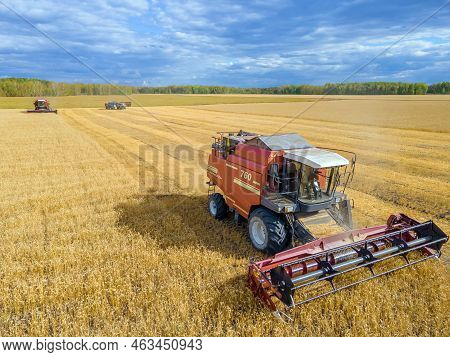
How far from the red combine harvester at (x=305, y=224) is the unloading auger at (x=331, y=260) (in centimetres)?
1

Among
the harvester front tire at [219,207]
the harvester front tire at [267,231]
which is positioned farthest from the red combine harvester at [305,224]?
the harvester front tire at [219,207]

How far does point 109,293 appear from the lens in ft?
16.6

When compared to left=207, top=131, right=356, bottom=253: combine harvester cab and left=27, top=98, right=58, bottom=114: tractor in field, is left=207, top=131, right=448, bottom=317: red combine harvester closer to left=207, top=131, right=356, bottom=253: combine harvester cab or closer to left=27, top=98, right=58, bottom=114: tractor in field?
left=207, top=131, right=356, bottom=253: combine harvester cab

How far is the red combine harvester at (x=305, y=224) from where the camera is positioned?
5074 millimetres

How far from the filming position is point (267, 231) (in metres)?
5.97

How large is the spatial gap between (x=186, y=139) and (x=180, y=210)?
1426 centimetres

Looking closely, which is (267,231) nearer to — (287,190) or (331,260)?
(287,190)

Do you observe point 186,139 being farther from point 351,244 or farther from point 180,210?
point 351,244

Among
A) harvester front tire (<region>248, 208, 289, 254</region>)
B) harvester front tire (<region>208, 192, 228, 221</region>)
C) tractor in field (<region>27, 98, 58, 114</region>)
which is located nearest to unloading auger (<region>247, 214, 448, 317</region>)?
harvester front tire (<region>248, 208, 289, 254</region>)

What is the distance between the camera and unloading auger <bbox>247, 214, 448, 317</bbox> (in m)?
4.59

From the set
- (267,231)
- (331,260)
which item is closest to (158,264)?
(267,231)

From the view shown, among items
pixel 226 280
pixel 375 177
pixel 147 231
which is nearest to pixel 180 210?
pixel 147 231

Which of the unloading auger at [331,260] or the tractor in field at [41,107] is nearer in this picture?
the unloading auger at [331,260]

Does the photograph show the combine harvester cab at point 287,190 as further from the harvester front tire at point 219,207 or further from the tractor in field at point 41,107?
the tractor in field at point 41,107
